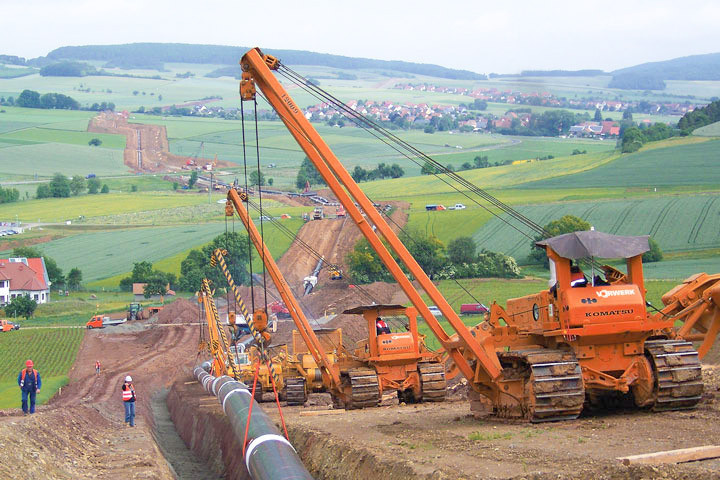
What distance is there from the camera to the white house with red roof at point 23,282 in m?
98.4

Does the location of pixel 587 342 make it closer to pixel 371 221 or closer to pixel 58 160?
pixel 371 221

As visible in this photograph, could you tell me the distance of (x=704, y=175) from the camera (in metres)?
89.6

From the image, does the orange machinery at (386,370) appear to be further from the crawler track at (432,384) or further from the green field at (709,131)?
the green field at (709,131)

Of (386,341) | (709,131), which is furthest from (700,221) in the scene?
(386,341)

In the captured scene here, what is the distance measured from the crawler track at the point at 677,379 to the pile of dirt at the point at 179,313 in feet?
232

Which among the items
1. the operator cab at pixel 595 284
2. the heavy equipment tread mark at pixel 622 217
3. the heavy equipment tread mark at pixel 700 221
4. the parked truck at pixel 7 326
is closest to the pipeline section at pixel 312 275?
the parked truck at pixel 7 326

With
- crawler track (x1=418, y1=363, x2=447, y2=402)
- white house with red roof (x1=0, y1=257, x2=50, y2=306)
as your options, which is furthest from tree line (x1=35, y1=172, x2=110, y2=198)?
crawler track (x1=418, y1=363, x2=447, y2=402)

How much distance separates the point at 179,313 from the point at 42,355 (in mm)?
20149

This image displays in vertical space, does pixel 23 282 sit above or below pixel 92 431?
below

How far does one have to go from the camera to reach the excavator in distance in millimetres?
18047

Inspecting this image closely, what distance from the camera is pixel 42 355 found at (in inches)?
2655

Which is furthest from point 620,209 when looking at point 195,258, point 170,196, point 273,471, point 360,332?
point 170,196

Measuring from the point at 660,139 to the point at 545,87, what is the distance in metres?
55.1

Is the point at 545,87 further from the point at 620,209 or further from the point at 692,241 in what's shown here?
the point at 692,241
